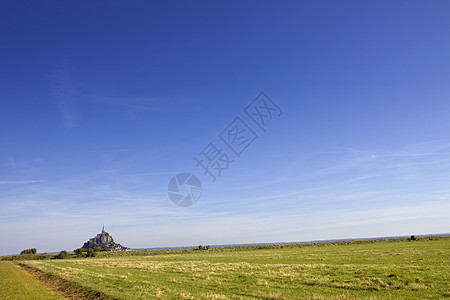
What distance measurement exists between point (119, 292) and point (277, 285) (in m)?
11.1

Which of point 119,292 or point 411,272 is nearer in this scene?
point 119,292

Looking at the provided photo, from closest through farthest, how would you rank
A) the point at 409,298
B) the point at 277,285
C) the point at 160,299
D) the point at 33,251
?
the point at 409,298 < the point at 160,299 < the point at 277,285 < the point at 33,251

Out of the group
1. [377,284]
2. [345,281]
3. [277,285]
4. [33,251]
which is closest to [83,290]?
[277,285]

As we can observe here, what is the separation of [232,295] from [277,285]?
14.2ft

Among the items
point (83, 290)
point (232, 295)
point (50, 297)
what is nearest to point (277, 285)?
point (232, 295)

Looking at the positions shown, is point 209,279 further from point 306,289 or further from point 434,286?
point 434,286

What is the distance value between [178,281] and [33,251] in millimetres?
146283

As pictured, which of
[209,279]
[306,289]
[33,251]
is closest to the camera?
[306,289]

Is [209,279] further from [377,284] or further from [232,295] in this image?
[377,284]

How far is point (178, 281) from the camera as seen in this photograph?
23250 mm

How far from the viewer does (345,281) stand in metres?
19.6

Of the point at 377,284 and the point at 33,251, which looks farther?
the point at 33,251

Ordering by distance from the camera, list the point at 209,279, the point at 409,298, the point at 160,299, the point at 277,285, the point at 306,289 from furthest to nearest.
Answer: the point at 209,279 → the point at 277,285 → the point at 306,289 → the point at 160,299 → the point at 409,298

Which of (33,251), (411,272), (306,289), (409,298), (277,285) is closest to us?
(409,298)
